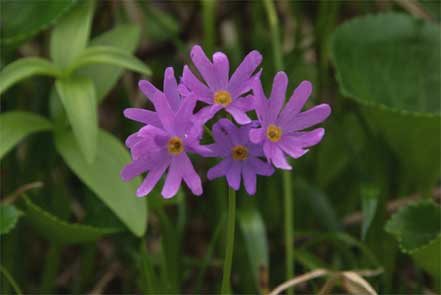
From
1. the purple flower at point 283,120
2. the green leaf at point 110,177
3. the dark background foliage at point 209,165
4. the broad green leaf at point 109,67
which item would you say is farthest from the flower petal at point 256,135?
the broad green leaf at point 109,67

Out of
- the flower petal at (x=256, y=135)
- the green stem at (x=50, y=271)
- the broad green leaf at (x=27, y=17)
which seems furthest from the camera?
the green stem at (x=50, y=271)

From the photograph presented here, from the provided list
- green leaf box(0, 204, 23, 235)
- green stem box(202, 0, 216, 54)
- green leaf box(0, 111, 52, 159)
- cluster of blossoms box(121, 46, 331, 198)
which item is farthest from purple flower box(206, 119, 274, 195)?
green stem box(202, 0, 216, 54)

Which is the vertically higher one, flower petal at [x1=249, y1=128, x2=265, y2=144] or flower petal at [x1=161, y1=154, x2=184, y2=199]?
flower petal at [x1=249, y1=128, x2=265, y2=144]

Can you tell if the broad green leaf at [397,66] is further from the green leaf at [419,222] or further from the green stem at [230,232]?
the green stem at [230,232]

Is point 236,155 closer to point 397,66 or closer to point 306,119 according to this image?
point 306,119

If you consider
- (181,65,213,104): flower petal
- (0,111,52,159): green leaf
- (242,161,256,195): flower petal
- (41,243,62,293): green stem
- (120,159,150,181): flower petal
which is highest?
(181,65,213,104): flower petal

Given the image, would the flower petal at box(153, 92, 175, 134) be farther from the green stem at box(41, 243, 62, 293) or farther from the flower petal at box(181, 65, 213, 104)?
the green stem at box(41, 243, 62, 293)
